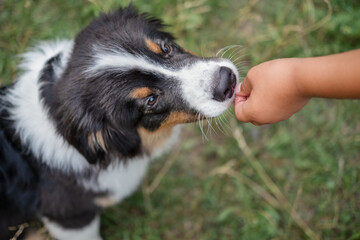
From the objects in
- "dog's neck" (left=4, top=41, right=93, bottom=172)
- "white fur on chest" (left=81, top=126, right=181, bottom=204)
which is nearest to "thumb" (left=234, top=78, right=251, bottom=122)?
"white fur on chest" (left=81, top=126, right=181, bottom=204)

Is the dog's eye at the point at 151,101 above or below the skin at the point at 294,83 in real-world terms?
below

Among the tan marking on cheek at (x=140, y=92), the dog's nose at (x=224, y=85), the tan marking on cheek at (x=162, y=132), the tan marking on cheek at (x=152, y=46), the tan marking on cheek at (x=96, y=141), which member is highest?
the tan marking on cheek at (x=152, y=46)

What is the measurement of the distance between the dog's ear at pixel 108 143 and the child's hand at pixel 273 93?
1018 mm

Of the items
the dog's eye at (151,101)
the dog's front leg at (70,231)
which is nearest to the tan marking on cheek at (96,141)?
the dog's eye at (151,101)

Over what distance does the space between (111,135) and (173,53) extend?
2.81ft

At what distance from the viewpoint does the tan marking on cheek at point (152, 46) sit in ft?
8.58

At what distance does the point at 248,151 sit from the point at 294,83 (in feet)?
7.17

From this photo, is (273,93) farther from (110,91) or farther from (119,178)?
(119,178)

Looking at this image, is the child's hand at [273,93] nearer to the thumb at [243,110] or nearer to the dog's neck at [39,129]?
the thumb at [243,110]

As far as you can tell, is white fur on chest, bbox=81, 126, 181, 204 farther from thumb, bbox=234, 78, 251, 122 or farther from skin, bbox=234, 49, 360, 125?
skin, bbox=234, 49, 360, 125

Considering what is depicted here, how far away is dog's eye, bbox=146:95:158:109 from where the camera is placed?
2577mm

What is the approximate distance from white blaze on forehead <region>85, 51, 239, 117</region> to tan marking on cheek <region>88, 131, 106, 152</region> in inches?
19.0

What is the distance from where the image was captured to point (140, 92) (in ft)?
8.19

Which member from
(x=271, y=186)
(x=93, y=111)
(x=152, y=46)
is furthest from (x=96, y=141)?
(x=271, y=186)
